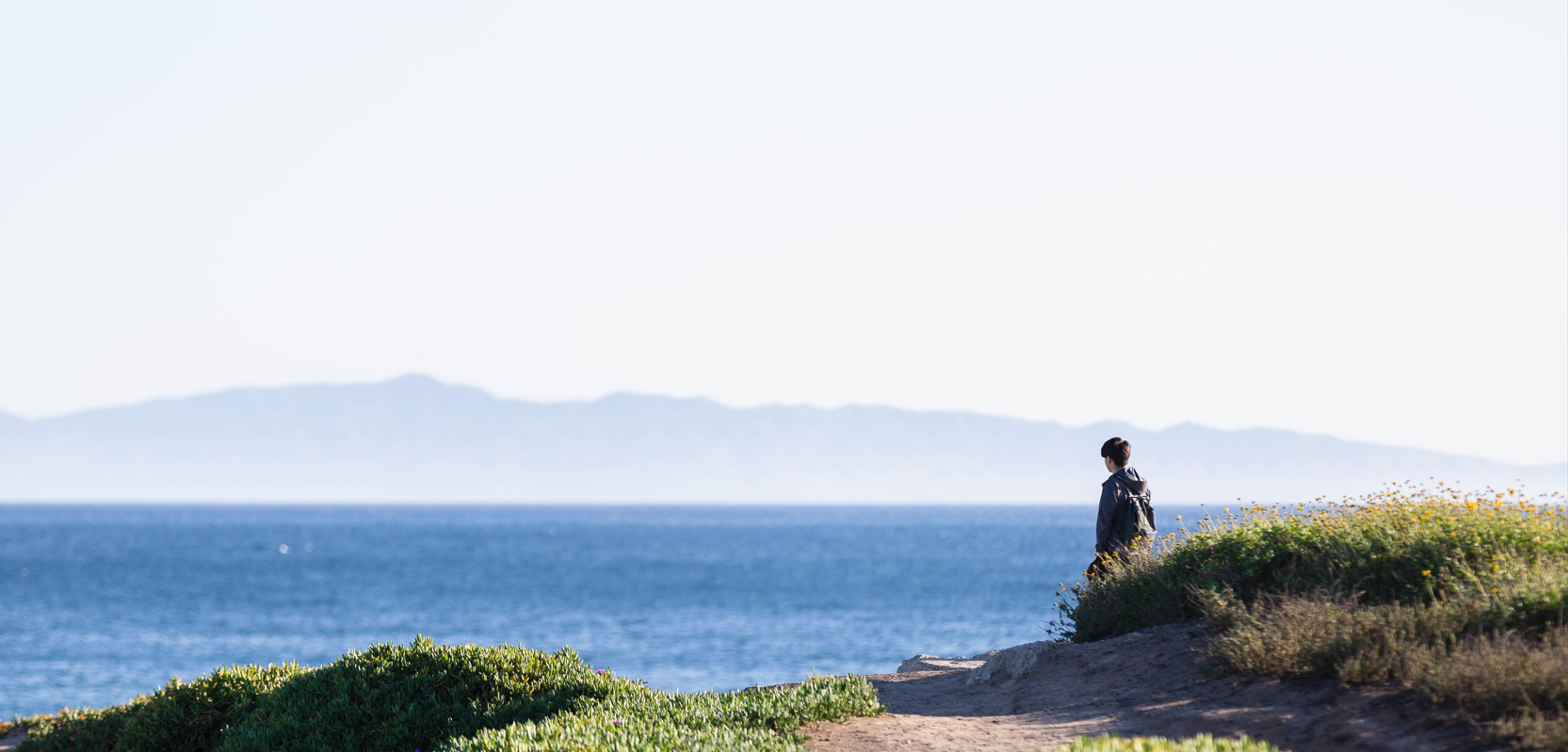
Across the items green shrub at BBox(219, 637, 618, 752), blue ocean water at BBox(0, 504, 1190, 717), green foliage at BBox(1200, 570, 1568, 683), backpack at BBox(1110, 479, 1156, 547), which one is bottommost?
blue ocean water at BBox(0, 504, 1190, 717)

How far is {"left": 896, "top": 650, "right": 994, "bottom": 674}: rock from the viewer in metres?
12.4

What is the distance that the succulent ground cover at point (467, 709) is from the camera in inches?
301

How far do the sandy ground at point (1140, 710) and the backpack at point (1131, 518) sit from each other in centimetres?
152

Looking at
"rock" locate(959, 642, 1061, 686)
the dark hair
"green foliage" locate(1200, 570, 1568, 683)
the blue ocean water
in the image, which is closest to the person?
the dark hair

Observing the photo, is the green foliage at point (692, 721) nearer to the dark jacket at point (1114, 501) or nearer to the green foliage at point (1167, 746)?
the green foliage at point (1167, 746)

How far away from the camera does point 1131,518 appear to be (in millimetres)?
11359

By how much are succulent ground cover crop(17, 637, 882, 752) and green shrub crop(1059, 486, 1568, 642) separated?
3.01 m

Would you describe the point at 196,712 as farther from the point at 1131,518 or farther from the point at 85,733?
the point at 1131,518

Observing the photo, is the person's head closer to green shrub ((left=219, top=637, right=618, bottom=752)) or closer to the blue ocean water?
the blue ocean water

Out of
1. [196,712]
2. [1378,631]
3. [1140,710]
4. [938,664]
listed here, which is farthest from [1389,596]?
[196,712]

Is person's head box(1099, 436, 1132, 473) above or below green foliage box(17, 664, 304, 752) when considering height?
above

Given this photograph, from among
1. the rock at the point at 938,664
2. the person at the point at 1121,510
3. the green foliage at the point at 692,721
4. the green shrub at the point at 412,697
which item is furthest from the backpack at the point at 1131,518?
the green shrub at the point at 412,697

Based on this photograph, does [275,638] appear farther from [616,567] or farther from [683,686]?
[616,567]

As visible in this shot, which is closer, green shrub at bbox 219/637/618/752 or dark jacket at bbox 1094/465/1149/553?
green shrub at bbox 219/637/618/752
